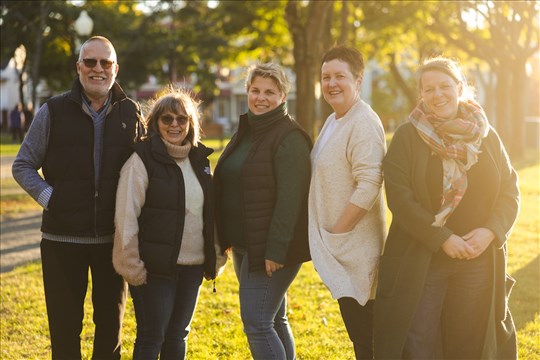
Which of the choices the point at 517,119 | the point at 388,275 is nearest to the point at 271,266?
the point at 388,275

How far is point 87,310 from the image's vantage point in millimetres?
7305

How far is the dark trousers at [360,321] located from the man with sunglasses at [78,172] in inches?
59.8

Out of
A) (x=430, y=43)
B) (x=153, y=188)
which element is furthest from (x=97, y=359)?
(x=430, y=43)

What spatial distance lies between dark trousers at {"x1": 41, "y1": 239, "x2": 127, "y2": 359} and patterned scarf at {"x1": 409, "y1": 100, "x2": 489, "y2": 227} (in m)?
2.08

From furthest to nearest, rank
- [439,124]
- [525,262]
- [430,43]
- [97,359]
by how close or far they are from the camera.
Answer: [430,43], [525,262], [97,359], [439,124]

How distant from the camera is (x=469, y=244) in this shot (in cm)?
384

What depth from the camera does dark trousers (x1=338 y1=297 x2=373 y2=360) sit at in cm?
415

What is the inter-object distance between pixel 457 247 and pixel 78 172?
7.47ft

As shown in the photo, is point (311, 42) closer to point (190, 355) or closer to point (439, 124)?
point (190, 355)

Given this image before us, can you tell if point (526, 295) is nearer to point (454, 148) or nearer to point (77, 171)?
point (454, 148)

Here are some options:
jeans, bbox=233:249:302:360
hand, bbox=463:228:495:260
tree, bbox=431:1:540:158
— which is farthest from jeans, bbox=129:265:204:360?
tree, bbox=431:1:540:158

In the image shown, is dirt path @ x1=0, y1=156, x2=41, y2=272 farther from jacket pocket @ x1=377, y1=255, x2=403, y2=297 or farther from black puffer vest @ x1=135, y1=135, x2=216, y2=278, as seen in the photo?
jacket pocket @ x1=377, y1=255, x2=403, y2=297

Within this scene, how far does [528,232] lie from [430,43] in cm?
2121

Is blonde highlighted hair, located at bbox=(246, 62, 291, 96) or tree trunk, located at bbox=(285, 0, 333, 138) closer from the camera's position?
blonde highlighted hair, located at bbox=(246, 62, 291, 96)
